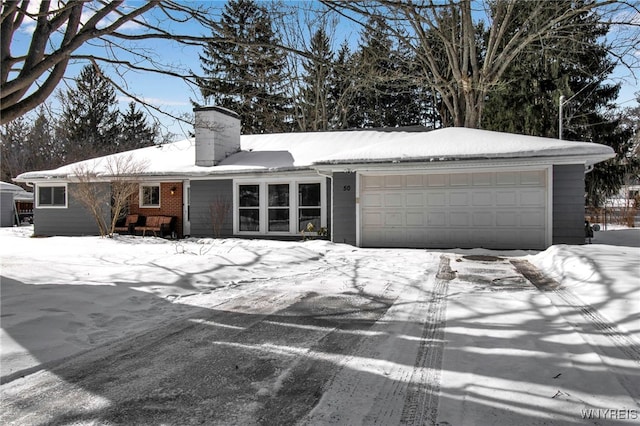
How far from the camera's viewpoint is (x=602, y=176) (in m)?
22.0

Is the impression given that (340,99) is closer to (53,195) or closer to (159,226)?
(159,226)

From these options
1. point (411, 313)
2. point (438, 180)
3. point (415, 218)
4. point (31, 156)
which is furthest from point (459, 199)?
point (31, 156)

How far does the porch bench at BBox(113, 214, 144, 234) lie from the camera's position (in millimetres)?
15758

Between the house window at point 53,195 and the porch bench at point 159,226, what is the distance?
12.9 feet

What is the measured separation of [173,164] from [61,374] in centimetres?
1383

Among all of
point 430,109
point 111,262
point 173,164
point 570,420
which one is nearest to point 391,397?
point 570,420

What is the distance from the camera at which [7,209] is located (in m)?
23.9

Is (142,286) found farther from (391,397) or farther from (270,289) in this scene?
(391,397)

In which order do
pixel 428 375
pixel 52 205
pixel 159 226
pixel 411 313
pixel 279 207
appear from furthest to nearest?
pixel 52 205
pixel 159 226
pixel 279 207
pixel 411 313
pixel 428 375

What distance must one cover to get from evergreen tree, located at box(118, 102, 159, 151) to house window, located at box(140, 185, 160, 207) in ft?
77.8

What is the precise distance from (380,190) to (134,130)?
33372 mm

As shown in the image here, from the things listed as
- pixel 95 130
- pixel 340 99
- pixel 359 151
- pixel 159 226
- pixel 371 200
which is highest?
pixel 340 99

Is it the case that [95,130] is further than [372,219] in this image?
Yes

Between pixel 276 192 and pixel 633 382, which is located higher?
pixel 276 192
